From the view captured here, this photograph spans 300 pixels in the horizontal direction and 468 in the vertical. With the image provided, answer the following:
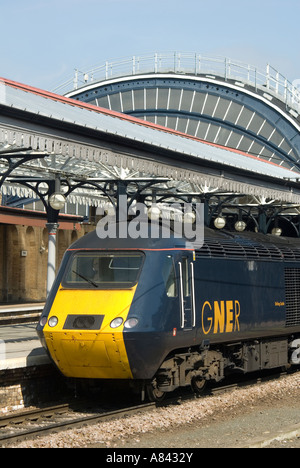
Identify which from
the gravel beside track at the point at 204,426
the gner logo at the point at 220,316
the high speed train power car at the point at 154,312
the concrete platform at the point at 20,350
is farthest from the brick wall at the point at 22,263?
the gravel beside track at the point at 204,426

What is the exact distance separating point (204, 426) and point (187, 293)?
2724 mm

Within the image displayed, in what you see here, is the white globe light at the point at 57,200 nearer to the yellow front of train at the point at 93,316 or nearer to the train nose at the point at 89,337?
the yellow front of train at the point at 93,316

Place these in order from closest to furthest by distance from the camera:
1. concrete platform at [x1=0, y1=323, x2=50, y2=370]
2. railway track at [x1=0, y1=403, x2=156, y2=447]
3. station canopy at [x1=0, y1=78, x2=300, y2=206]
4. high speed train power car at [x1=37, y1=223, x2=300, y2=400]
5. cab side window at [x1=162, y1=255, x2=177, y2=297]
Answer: railway track at [x1=0, y1=403, x2=156, y2=447] < high speed train power car at [x1=37, y1=223, x2=300, y2=400] < cab side window at [x1=162, y1=255, x2=177, y2=297] < concrete platform at [x1=0, y1=323, x2=50, y2=370] < station canopy at [x1=0, y1=78, x2=300, y2=206]

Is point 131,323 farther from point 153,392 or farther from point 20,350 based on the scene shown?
point 20,350

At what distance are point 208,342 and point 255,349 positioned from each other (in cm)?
252

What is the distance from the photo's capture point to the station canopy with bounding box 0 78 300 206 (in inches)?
629

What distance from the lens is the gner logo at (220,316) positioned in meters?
14.6

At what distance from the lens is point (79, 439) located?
11.1m

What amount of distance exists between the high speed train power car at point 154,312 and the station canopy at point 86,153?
3089 mm

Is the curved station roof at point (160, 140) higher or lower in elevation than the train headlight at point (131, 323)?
higher

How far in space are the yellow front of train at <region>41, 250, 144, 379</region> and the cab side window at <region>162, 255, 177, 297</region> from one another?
0.46 meters

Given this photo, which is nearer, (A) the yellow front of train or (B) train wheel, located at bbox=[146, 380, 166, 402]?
(A) the yellow front of train

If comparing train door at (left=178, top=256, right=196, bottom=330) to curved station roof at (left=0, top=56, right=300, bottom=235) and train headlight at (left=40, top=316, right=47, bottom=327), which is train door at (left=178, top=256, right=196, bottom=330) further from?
curved station roof at (left=0, top=56, right=300, bottom=235)

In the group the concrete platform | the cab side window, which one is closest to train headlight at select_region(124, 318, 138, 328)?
the cab side window
